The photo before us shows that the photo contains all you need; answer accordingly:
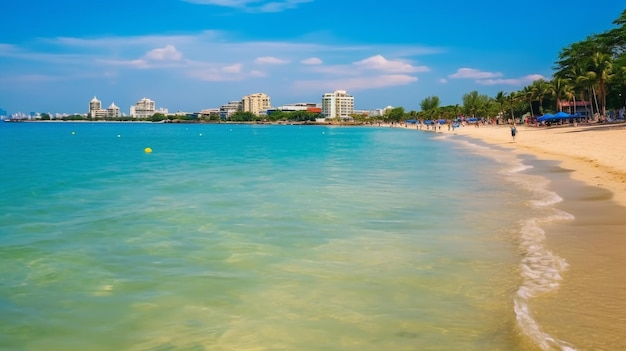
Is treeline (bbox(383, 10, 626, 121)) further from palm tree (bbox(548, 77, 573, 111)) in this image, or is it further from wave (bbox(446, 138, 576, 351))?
wave (bbox(446, 138, 576, 351))

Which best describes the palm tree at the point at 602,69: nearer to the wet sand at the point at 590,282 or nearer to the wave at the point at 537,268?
the wave at the point at 537,268

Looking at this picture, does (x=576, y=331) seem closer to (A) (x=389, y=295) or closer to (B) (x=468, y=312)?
(B) (x=468, y=312)

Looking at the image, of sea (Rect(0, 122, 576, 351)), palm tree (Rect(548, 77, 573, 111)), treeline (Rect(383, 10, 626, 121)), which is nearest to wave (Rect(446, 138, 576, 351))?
sea (Rect(0, 122, 576, 351))

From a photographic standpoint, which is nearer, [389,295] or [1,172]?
[389,295]

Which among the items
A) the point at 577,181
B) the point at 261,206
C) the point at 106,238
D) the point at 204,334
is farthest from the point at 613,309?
the point at 577,181

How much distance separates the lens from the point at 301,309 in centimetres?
632

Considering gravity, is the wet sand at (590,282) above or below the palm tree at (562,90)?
below

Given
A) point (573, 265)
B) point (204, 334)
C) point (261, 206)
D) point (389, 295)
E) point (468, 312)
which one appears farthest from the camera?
point (261, 206)

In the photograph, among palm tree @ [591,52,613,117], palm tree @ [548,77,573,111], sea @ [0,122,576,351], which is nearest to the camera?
sea @ [0,122,576,351]

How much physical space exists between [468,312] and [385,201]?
349 inches

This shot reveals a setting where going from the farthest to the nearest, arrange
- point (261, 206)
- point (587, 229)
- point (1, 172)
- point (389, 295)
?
1. point (1, 172)
2. point (261, 206)
3. point (587, 229)
4. point (389, 295)

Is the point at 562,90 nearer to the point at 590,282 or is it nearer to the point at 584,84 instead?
the point at 584,84

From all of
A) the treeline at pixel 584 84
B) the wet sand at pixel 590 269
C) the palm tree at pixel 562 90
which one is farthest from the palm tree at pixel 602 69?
the wet sand at pixel 590 269

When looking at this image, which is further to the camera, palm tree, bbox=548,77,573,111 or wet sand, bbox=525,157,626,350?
palm tree, bbox=548,77,573,111
